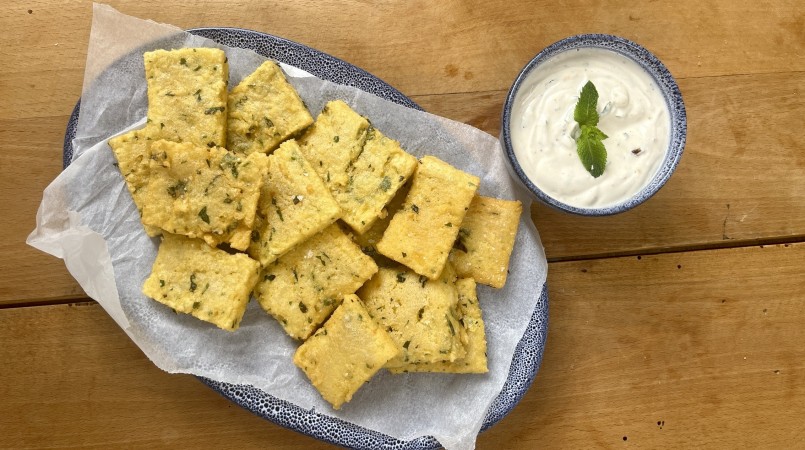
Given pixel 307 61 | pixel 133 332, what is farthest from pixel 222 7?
pixel 133 332

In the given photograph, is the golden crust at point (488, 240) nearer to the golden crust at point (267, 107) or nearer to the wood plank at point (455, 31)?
the wood plank at point (455, 31)

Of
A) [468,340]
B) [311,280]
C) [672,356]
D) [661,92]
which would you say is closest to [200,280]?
[311,280]

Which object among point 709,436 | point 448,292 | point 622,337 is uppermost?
point 448,292

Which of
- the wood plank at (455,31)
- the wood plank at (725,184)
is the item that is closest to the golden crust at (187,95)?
the wood plank at (455,31)

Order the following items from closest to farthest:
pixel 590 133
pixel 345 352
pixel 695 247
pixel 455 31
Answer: pixel 590 133 → pixel 345 352 → pixel 455 31 → pixel 695 247

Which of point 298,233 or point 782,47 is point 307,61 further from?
point 782,47

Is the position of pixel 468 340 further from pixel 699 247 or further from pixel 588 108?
pixel 699 247
